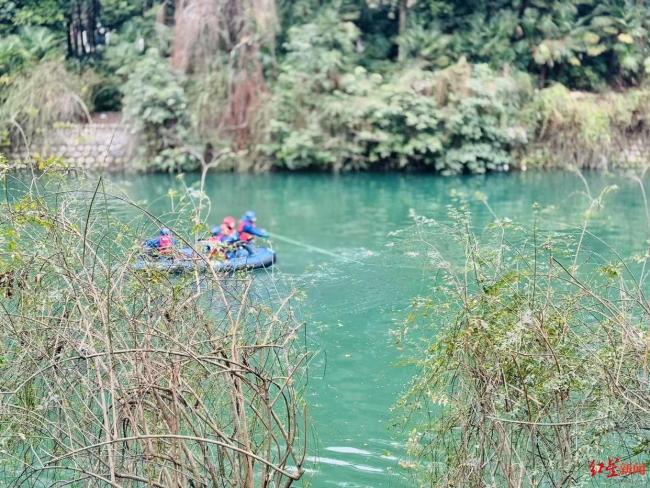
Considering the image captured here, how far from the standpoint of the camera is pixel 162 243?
440 centimetres

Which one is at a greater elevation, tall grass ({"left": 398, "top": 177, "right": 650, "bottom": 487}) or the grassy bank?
the grassy bank

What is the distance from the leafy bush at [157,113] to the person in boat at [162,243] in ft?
50.8

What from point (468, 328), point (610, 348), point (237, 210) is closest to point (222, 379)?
point (468, 328)

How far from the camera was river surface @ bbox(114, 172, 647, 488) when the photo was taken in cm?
632

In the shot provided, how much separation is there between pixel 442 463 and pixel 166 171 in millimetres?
16658

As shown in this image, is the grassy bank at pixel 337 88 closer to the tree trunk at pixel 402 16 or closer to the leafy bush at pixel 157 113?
the leafy bush at pixel 157 113

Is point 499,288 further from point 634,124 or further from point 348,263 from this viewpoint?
point 634,124

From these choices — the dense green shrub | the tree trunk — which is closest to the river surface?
the dense green shrub

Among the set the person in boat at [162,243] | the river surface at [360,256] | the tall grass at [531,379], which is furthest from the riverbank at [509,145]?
the tall grass at [531,379]

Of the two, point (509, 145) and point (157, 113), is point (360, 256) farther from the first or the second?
point (509, 145)

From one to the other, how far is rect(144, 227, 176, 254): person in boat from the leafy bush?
50.8 ft

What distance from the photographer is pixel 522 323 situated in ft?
12.3

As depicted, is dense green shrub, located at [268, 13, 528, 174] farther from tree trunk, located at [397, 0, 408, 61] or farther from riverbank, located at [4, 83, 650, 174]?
tree trunk, located at [397, 0, 408, 61]

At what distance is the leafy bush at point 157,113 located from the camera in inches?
782
